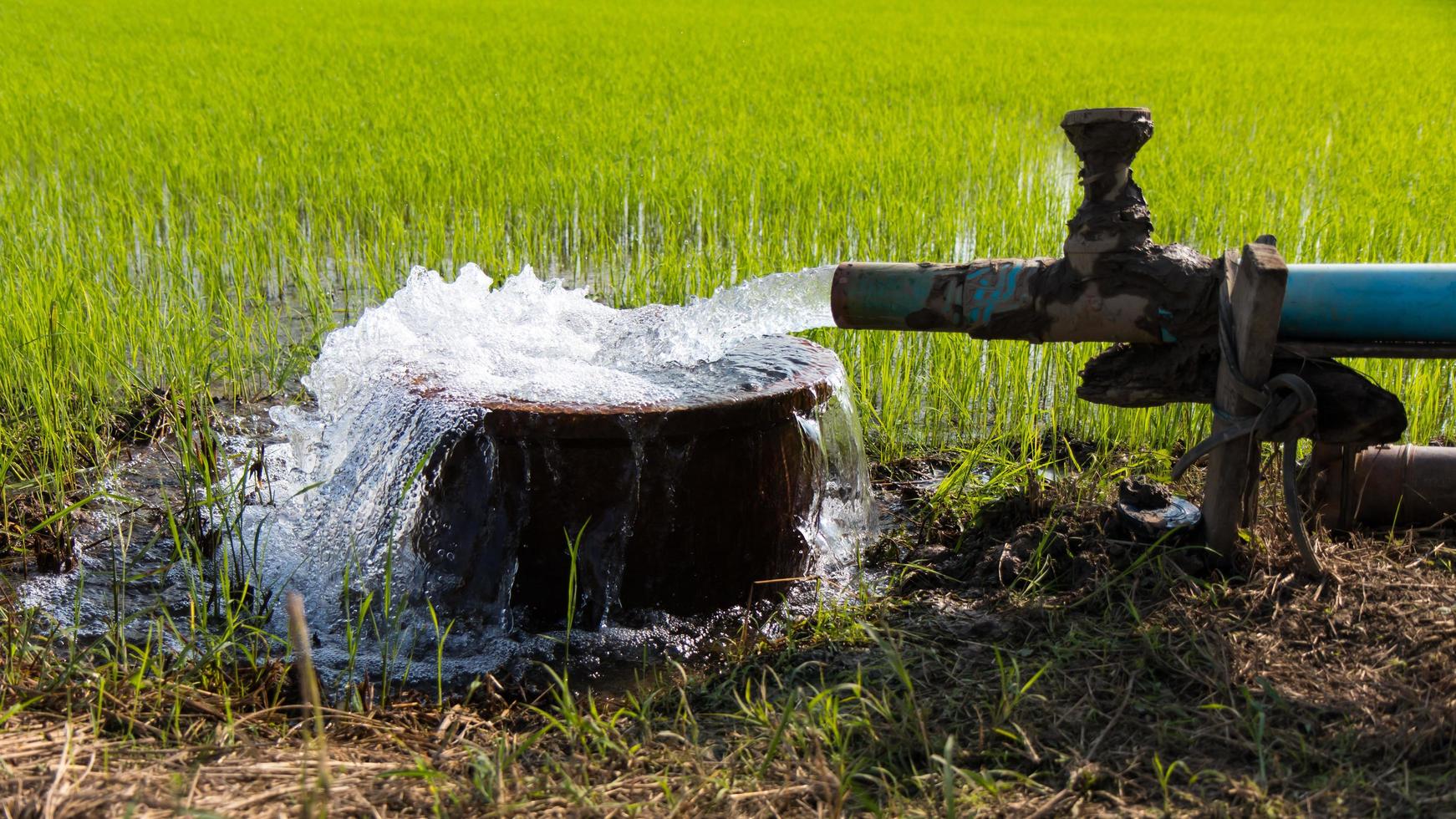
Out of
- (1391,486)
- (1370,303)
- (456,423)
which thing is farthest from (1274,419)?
(456,423)

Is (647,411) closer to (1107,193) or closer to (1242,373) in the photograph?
(1107,193)

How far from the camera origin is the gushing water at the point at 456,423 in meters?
2.33

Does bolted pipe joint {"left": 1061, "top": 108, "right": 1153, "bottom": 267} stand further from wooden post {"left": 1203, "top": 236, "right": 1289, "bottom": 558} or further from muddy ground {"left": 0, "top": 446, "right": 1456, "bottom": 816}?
muddy ground {"left": 0, "top": 446, "right": 1456, "bottom": 816}

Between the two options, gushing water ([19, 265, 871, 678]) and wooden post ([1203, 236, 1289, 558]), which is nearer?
wooden post ([1203, 236, 1289, 558])

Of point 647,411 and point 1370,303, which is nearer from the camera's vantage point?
point 1370,303

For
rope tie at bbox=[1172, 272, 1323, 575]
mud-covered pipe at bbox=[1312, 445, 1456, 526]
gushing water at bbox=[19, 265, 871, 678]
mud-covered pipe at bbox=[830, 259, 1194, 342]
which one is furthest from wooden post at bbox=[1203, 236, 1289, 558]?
gushing water at bbox=[19, 265, 871, 678]

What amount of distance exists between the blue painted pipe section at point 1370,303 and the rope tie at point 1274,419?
10 cm

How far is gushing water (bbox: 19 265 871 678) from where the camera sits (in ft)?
7.64

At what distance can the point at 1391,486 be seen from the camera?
7.88 ft

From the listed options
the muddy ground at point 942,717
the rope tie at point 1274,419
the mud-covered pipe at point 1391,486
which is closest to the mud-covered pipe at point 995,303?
the rope tie at point 1274,419

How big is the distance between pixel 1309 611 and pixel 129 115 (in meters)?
7.10

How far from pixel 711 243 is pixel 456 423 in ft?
6.77

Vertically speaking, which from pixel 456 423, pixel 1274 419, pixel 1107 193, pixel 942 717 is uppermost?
pixel 1107 193

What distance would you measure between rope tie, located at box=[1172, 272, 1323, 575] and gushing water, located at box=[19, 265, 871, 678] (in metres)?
0.79
